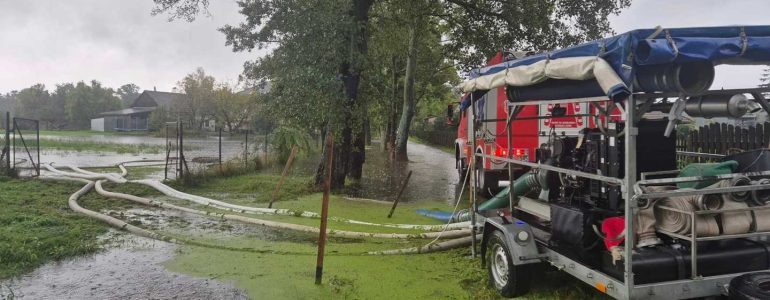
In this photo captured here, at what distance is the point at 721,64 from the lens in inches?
147

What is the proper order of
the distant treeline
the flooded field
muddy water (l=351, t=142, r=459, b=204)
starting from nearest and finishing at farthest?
muddy water (l=351, t=142, r=459, b=204)
the flooded field
the distant treeline

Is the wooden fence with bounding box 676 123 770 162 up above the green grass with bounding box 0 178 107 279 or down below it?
above

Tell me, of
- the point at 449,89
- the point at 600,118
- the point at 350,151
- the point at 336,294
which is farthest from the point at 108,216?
the point at 449,89

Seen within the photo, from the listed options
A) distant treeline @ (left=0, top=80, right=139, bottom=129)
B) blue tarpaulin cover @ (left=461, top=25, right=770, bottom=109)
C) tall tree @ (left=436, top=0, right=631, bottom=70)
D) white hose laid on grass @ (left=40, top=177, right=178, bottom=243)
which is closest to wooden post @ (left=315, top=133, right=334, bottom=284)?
blue tarpaulin cover @ (left=461, top=25, right=770, bottom=109)

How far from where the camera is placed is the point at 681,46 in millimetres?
3305

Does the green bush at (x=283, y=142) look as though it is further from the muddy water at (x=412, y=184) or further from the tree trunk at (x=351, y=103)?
the tree trunk at (x=351, y=103)

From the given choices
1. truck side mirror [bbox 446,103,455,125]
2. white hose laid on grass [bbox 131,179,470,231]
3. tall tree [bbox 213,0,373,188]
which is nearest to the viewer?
white hose laid on grass [bbox 131,179,470,231]

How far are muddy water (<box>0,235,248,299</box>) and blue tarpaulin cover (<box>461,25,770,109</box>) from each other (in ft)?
13.7

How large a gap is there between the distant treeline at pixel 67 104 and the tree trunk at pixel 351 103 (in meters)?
72.6

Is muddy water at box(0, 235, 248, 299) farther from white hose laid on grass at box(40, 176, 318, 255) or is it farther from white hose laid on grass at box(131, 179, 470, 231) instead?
white hose laid on grass at box(131, 179, 470, 231)

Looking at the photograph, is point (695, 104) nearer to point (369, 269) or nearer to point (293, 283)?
point (369, 269)

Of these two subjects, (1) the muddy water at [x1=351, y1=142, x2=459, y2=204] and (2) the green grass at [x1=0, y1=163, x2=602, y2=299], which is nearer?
(2) the green grass at [x1=0, y1=163, x2=602, y2=299]

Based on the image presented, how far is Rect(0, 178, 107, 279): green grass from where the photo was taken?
6.17 meters

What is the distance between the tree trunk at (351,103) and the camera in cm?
1148
